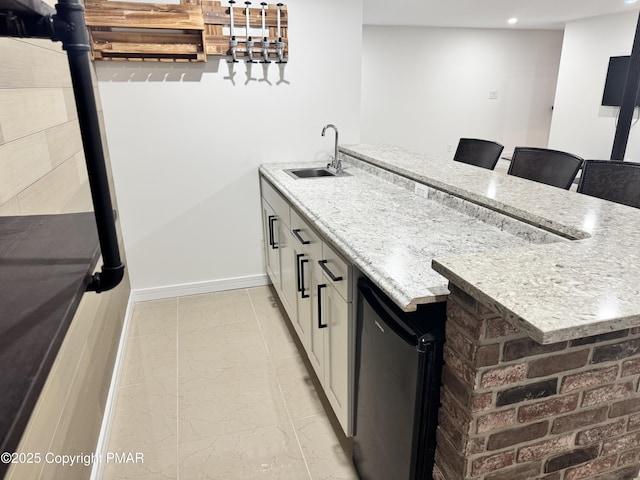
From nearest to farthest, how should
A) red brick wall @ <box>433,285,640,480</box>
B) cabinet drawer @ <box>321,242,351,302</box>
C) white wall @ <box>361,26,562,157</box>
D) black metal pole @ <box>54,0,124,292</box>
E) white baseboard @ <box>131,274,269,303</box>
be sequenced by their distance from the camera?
1. black metal pole @ <box>54,0,124,292</box>
2. red brick wall @ <box>433,285,640,480</box>
3. cabinet drawer @ <box>321,242,351,302</box>
4. white baseboard @ <box>131,274,269,303</box>
5. white wall @ <box>361,26,562,157</box>

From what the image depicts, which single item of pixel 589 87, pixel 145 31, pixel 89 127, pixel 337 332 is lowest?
pixel 337 332

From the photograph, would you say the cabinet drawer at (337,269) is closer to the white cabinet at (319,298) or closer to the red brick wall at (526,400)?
the white cabinet at (319,298)

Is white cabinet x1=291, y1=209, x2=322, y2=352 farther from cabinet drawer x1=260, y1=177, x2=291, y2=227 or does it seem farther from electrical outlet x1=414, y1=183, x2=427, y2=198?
electrical outlet x1=414, y1=183, x2=427, y2=198

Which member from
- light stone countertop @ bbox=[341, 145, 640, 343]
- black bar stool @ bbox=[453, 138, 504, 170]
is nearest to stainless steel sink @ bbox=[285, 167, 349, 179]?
black bar stool @ bbox=[453, 138, 504, 170]

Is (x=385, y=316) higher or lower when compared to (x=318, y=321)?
higher

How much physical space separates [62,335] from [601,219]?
1575mm

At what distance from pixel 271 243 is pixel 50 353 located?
2451 millimetres

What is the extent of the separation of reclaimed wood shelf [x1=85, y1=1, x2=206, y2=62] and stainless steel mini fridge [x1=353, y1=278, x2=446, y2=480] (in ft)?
6.87

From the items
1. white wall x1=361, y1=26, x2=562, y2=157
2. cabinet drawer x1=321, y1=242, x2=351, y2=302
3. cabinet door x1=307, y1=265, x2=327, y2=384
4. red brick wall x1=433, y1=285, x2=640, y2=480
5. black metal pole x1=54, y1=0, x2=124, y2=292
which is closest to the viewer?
black metal pole x1=54, y1=0, x2=124, y2=292

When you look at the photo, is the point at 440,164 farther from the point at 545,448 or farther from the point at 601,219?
the point at 545,448

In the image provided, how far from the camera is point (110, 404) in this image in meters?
2.09

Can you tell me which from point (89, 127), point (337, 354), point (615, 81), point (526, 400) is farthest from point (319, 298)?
point (615, 81)

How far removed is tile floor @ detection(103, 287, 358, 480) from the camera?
1.81 meters

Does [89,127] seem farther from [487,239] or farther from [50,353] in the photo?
[487,239]
